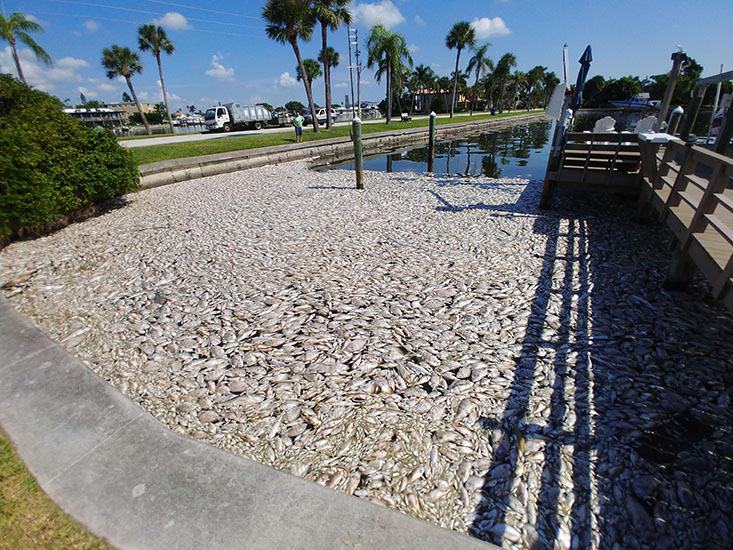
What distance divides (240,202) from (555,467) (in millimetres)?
9152

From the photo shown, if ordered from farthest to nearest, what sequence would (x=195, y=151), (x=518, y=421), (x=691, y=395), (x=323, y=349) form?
(x=195, y=151)
(x=323, y=349)
(x=691, y=395)
(x=518, y=421)

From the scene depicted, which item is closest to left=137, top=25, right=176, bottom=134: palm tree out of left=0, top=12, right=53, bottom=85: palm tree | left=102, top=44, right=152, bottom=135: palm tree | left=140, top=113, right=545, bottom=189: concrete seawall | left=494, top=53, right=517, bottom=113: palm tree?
left=102, top=44, right=152, bottom=135: palm tree

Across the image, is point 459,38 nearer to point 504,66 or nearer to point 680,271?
point 504,66

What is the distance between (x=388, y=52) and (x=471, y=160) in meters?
25.9

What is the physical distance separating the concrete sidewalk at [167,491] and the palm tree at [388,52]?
125ft

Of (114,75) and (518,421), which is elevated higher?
(114,75)

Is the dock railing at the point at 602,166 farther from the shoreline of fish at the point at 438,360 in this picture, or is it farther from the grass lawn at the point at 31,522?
the grass lawn at the point at 31,522

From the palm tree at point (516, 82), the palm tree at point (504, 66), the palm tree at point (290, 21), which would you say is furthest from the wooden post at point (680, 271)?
the palm tree at point (516, 82)

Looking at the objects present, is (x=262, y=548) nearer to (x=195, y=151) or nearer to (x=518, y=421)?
(x=518, y=421)

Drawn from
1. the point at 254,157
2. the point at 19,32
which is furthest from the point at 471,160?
the point at 19,32

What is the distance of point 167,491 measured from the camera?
6.71 ft

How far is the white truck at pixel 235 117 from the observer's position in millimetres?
31828

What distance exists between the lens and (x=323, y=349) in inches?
139

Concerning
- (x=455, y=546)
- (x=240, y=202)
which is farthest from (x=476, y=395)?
(x=240, y=202)
